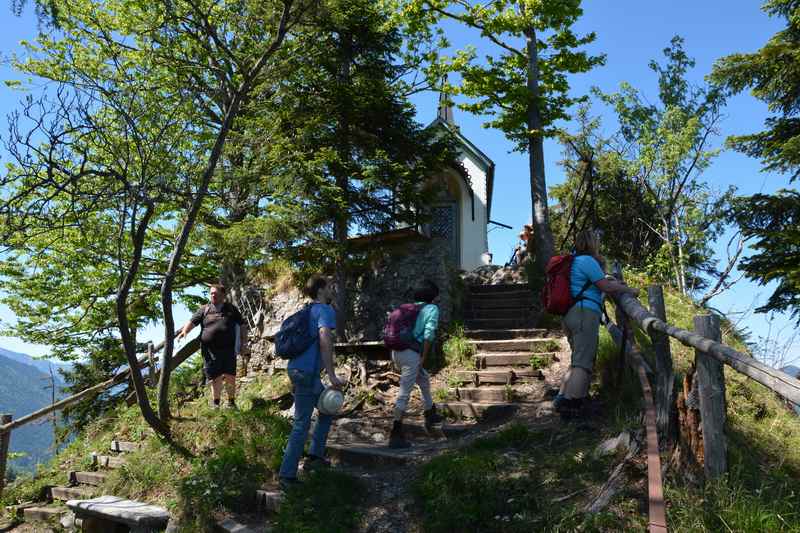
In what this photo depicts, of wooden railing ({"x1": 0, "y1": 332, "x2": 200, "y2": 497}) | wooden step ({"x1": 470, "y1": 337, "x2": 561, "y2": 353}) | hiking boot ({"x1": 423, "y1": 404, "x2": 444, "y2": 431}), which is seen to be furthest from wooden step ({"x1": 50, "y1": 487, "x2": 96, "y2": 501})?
wooden step ({"x1": 470, "y1": 337, "x2": 561, "y2": 353})

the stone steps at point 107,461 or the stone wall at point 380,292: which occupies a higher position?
the stone wall at point 380,292

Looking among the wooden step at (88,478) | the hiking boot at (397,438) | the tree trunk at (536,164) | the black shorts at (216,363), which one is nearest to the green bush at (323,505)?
the hiking boot at (397,438)

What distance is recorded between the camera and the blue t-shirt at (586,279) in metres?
5.31

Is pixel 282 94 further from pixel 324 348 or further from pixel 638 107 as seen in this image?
pixel 638 107

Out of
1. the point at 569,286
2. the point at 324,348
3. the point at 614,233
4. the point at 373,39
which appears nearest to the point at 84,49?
the point at 373,39

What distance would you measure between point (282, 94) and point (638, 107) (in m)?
17.1

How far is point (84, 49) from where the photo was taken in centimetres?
1588

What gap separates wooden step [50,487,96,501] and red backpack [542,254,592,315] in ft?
22.8

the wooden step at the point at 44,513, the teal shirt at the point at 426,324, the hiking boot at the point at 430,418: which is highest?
the teal shirt at the point at 426,324

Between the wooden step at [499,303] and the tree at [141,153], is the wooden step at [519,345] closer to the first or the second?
the wooden step at [499,303]

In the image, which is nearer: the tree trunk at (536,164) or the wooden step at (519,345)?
the wooden step at (519,345)

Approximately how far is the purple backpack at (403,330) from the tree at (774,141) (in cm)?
877

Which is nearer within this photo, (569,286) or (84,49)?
(569,286)

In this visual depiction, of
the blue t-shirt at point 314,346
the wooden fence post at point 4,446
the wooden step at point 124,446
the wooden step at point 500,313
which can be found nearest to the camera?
the blue t-shirt at point 314,346
